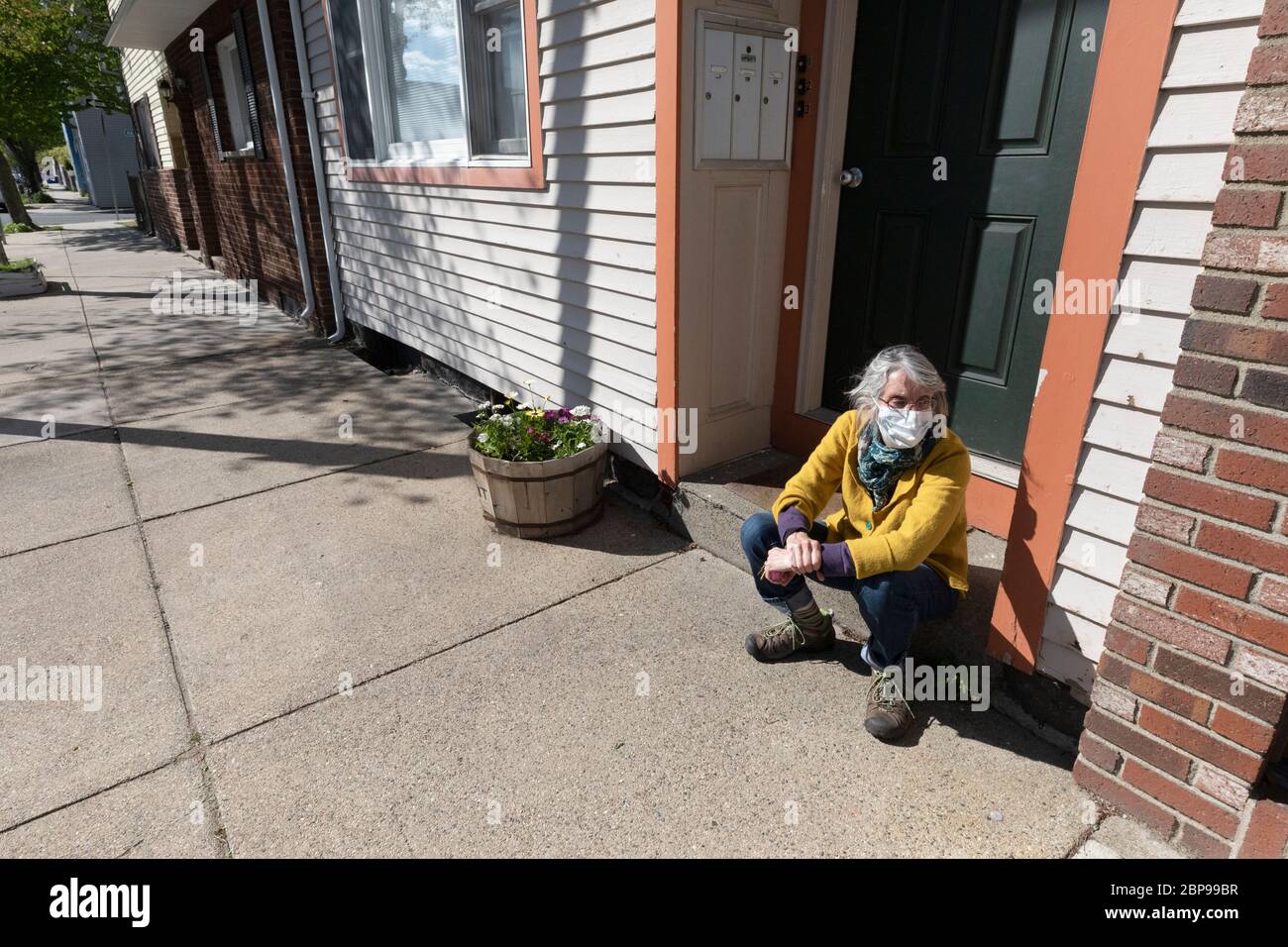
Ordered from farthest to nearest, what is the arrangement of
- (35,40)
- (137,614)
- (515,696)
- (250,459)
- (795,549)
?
(35,40)
(250,459)
(137,614)
(515,696)
(795,549)

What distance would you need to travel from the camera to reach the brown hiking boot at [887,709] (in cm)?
237

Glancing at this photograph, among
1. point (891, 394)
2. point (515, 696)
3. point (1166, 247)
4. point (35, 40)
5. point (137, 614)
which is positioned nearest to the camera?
point (1166, 247)

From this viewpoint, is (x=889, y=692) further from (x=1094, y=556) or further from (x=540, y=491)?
(x=540, y=491)

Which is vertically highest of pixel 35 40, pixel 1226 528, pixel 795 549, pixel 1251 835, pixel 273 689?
pixel 35 40

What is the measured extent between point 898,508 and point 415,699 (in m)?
1.75

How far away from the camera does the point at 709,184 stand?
127 inches

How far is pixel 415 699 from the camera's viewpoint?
2648 millimetres

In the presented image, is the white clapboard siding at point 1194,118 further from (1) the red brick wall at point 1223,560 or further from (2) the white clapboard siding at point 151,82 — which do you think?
(2) the white clapboard siding at point 151,82

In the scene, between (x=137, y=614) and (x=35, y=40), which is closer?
(x=137, y=614)

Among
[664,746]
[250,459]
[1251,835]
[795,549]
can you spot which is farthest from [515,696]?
[250,459]

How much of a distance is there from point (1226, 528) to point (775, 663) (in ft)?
4.80

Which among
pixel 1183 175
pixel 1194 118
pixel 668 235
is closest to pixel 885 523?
pixel 1183 175

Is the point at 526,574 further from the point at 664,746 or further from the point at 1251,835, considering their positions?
the point at 1251,835

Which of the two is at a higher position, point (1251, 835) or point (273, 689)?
point (1251, 835)
